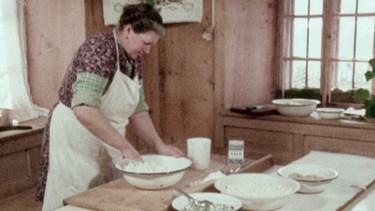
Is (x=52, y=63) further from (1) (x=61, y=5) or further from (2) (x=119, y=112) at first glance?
(2) (x=119, y=112)

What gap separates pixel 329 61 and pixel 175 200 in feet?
7.80

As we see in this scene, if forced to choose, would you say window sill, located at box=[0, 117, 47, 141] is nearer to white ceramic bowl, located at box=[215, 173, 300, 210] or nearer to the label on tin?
the label on tin

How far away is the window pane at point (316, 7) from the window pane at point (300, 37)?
0.10 m

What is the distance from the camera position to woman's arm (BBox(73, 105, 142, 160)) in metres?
2.16

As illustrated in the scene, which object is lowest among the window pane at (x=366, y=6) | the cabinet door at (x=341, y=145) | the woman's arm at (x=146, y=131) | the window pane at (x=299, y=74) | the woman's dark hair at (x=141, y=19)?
the cabinet door at (x=341, y=145)

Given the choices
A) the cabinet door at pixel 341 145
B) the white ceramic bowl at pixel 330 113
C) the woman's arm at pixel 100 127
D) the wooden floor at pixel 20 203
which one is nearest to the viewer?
the woman's arm at pixel 100 127

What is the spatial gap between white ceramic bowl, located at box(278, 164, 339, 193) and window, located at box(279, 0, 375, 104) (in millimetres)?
1808

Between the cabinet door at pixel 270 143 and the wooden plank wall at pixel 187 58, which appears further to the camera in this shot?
the wooden plank wall at pixel 187 58

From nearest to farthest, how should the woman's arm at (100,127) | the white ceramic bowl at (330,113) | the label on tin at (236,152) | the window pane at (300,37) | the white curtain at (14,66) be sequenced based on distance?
the woman's arm at (100,127) → the label on tin at (236,152) → the white ceramic bowl at (330,113) → the window pane at (300,37) → the white curtain at (14,66)

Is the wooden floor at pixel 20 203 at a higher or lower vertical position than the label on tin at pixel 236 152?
lower

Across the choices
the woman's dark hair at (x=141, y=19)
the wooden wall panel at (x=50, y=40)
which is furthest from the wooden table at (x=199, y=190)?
the wooden wall panel at (x=50, y=40)

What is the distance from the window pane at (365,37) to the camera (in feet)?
11.8

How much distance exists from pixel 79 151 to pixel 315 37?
2116 mm

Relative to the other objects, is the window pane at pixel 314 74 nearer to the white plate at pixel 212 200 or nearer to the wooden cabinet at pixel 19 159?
the wooden cabinet at pixel 19 159
